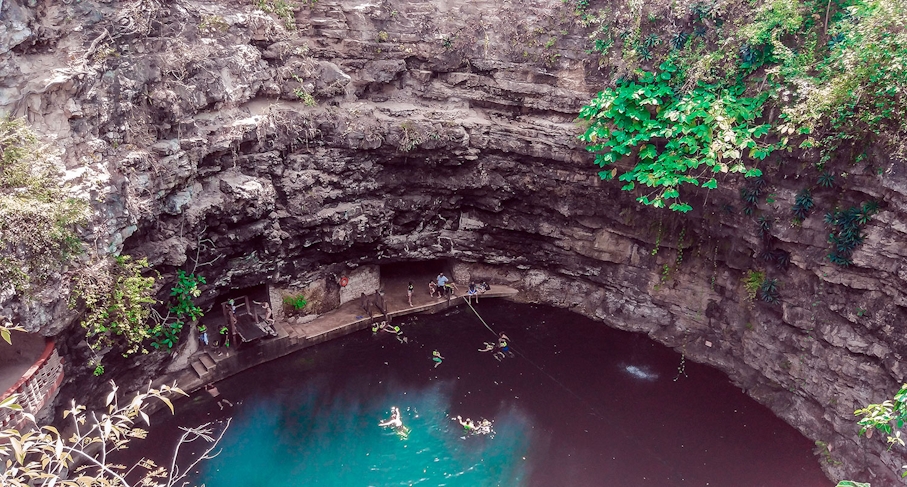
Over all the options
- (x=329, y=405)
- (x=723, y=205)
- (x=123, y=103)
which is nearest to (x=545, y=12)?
(x=723, y=205)

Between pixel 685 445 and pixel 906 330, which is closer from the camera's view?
pixel 906 330

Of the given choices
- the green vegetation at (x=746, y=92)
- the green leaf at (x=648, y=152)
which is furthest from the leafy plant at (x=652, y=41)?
the green leaf at (x=648, y=152)

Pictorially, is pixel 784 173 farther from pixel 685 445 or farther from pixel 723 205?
pixel 685 445

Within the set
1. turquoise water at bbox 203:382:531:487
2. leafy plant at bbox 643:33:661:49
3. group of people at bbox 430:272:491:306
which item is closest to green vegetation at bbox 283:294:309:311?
turquoise water at bbox 203:382:531:487

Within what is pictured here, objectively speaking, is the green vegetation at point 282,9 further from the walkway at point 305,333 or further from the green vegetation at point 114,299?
the walkway at point 305,333

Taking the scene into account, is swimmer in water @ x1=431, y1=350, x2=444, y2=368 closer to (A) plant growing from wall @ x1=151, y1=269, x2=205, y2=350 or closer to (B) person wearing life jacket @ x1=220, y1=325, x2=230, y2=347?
(B) person wearing life jacket @ x1=220, y1=325, x2=230, y2=347
